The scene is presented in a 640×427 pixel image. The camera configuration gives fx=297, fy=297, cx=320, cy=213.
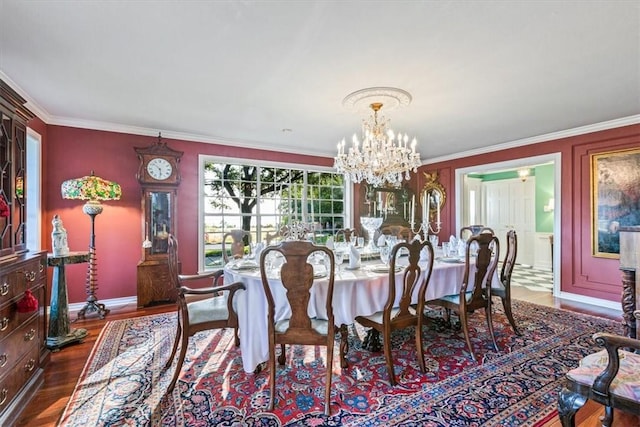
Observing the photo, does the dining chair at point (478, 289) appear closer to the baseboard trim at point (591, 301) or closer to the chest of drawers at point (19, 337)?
the baseboard trim at point (591, 301)

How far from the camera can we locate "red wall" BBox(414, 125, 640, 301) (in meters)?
3.99

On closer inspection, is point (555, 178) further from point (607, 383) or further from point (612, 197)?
point (607, 383)

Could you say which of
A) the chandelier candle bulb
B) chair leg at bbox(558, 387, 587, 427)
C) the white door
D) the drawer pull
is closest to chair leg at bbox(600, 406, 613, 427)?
chair leg at bbox(558, 387, 587, 427)

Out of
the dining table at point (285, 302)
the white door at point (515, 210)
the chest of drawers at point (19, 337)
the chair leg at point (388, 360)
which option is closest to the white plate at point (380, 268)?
the dining table at point (285, 302)

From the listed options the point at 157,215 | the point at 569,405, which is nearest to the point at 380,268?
the point at 569,405

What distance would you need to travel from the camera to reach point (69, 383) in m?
2.20

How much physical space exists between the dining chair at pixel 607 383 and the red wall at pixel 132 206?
345 centimetres

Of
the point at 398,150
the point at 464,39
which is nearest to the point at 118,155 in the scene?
the point at 398,150

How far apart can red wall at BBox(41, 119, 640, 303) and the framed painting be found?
0.09 metres

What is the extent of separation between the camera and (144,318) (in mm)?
3539

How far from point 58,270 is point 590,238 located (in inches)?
256

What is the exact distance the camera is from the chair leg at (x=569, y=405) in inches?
56.9

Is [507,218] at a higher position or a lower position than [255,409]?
higher

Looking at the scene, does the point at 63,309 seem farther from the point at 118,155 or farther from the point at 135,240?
the point at 118,155
